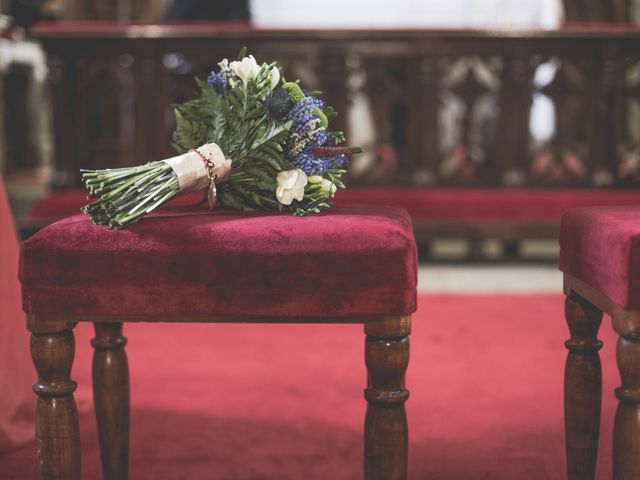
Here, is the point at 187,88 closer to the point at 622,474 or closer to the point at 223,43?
the point at 223,43

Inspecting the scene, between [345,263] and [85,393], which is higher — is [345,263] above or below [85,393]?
above

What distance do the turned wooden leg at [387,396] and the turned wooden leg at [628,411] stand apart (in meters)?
0.33

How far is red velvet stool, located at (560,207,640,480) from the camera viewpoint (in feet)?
4.07

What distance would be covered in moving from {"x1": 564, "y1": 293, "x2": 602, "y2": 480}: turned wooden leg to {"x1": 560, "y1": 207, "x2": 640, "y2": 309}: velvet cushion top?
0.26 ft

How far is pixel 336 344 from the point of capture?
2.70m

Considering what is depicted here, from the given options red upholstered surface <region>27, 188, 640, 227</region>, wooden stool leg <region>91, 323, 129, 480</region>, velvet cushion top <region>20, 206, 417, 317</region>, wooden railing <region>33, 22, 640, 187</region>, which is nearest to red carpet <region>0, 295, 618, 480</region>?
wooden stool leg <region>91, 323, 129, 480</region>

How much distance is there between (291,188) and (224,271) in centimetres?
20

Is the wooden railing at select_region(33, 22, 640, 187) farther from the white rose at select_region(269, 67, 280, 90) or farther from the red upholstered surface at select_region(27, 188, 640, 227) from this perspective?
the white rose at select_region(269, 67, 280, 90)

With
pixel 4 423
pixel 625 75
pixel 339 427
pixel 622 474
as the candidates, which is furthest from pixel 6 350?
pixel 625 75

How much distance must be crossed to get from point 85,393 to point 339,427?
660 millimetres

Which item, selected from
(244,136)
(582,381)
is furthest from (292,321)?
(582,381)

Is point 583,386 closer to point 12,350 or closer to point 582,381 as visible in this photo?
point 582,381

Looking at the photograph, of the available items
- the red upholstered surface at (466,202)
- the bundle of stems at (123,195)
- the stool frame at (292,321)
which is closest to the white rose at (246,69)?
the bundle of stems at (123,195)

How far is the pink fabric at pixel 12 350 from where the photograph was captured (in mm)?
1849
